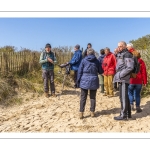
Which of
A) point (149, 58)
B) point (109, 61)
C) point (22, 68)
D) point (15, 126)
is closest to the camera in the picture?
point (15, 126)

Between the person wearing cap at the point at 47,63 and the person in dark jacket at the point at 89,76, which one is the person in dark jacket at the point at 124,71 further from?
the person wearing cap at the point at 47,63

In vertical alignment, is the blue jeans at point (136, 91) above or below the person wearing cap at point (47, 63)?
below

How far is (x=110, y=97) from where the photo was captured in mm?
8008

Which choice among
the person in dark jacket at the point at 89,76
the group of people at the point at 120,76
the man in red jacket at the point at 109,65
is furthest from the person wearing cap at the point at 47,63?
the person in dark jacket at the point at 89,76

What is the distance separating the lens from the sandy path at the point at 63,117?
4.97 m

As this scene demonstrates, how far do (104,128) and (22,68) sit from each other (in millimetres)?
5401

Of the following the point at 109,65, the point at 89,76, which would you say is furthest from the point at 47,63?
the point at 89,76

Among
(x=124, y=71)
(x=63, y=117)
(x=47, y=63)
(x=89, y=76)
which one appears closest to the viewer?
(x=124, y=71)

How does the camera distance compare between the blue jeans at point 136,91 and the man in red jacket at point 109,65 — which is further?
the man in red jacket at point 109,65

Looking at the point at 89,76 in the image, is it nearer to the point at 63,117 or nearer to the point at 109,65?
the point at 63,117

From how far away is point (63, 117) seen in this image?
5727mm
